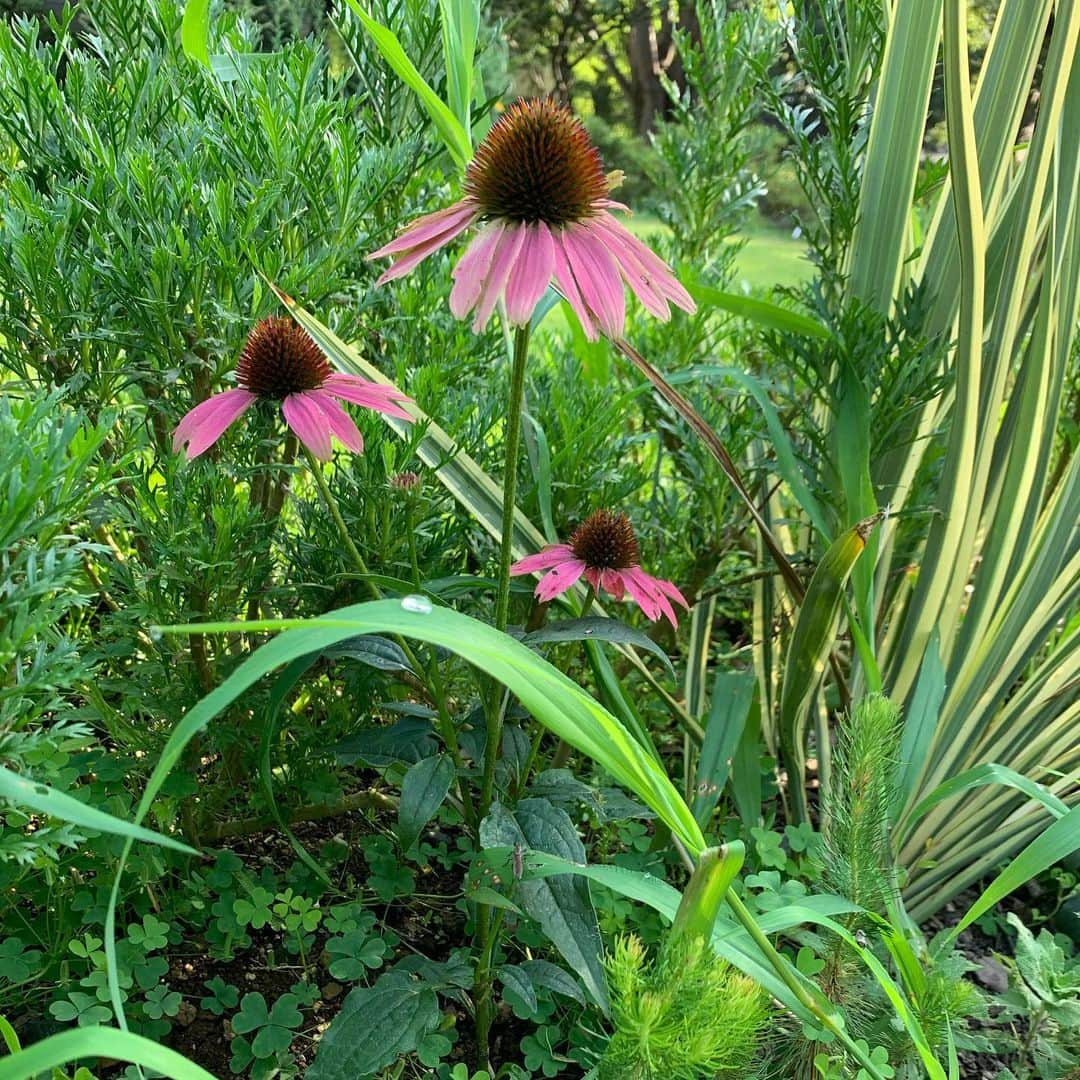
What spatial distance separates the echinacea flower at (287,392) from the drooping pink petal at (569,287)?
0.56 feet

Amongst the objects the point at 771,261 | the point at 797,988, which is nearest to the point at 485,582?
the point at 797,988

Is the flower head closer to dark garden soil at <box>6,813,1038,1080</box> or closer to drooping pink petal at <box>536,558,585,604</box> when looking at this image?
drooping pink petal at <box>536,558,585,604</box>

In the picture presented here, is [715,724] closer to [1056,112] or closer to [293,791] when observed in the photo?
[293,791]

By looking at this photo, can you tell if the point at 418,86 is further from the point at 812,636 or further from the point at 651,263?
the point at 812,636

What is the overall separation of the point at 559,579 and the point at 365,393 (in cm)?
23

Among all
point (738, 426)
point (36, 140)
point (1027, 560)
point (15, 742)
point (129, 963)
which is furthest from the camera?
point (738, 426)

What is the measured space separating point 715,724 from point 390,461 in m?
0.44

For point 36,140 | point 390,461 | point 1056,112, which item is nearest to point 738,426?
point 1056,112

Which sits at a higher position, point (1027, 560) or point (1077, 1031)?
point (1027, 560)

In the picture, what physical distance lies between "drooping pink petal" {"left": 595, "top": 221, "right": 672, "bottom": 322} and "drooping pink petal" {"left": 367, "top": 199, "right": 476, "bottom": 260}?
0.32 ft

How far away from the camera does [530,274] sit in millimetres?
676

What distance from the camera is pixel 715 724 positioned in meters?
1.07

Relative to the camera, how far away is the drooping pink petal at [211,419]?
77 cm

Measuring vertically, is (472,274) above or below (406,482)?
above
